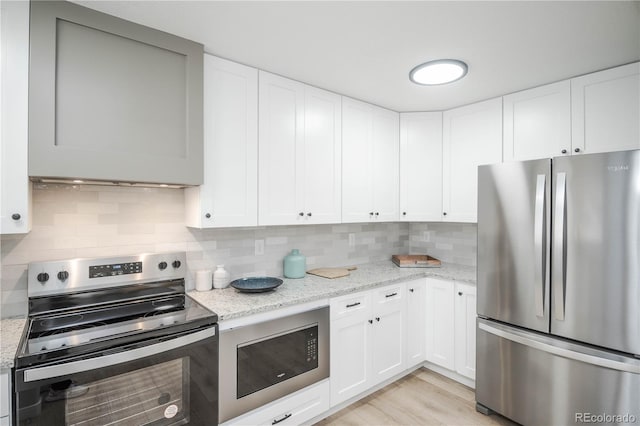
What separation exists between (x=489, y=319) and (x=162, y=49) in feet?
8.82

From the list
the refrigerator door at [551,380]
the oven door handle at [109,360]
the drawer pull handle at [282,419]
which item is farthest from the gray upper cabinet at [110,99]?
the refrigerator door at [551,380]

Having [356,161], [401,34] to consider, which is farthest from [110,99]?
[356,161]

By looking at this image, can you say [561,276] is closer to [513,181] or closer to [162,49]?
[513,181]

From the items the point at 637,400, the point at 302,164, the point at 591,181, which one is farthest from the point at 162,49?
the point at 637,400

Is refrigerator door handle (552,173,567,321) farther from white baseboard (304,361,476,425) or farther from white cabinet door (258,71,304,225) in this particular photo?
white cabinet door (258,71,304,225)

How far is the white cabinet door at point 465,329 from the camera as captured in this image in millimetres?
2533

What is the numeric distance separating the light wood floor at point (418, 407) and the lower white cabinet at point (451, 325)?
7.2 inches

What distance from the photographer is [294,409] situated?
6.55ft

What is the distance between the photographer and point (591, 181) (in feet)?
5.79

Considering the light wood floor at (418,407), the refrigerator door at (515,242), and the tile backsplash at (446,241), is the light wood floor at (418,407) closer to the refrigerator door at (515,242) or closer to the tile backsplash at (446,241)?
→ the refrigerator door at (515,242)

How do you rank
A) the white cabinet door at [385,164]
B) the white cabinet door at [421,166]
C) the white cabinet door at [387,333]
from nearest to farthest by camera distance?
the white cabinet door at [387,333]
the white cabinet door at [385,164]
the white cabinet door at [421,166]

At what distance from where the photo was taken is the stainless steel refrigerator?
1.66 meters

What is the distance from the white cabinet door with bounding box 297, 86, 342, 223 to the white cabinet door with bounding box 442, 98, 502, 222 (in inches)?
43.2

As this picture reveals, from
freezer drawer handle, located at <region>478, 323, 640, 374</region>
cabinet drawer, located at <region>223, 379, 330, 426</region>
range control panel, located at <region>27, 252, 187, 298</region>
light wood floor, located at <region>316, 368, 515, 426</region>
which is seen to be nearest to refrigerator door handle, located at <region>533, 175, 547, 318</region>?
freezer drawer handle, located at <region>478, 323, 640, 374</region>
